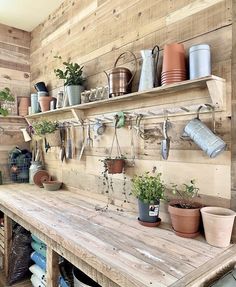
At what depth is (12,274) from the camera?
79.9 inches

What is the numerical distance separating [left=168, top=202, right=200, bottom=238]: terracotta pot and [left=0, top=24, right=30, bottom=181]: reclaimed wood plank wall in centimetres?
226

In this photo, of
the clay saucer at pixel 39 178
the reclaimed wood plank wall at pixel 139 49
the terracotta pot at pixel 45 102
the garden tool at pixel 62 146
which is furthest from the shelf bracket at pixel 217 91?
the clay saucer at pixel 39 178

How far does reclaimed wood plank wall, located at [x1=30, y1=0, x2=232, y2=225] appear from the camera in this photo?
1217 mm

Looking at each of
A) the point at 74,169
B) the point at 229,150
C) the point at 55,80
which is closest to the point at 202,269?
the point at 229,150

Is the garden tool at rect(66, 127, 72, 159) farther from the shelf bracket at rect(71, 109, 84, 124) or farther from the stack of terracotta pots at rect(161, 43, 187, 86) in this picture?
the stack of terracotta pots at rect(161, 43, 187, 86)

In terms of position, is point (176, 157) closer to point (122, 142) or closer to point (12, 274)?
point (122, 142)

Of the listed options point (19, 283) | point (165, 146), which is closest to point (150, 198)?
point (165, 146)

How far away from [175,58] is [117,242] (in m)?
0.96

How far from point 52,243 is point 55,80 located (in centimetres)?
172

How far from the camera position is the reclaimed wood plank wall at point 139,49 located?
1.22 metres

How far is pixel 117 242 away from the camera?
1162mm

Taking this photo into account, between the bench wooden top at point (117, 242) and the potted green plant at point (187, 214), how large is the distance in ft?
0.13

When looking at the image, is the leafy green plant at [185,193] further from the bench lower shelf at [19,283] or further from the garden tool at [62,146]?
the bench lower shelf at [19,283]

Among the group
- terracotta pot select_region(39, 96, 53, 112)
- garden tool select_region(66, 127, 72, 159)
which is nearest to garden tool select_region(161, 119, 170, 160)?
garden tool select_region(66, 127, 72, 159)
